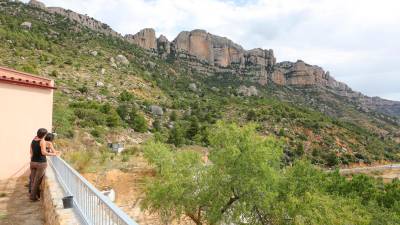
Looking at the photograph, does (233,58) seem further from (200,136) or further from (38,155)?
(38,155)

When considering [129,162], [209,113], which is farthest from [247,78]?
[129,162]

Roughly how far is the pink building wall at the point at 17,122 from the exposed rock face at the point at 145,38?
327 ft

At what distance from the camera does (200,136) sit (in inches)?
1630

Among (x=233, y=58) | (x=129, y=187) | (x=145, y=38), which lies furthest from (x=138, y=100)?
(x=233, y=58)

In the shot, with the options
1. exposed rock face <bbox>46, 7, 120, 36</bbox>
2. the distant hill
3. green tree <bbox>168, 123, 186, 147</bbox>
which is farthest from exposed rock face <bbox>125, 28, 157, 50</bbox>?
green tree <bbox>168, 123, 186, 147</bbox>

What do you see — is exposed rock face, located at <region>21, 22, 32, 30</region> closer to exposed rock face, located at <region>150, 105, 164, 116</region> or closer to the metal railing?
exposed rock face, located at <region>150, 105, 164, 116</region>

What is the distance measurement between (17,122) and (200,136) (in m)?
30.8

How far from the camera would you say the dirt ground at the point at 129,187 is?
15577 mm

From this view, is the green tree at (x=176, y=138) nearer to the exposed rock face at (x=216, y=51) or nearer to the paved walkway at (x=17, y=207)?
the paved walkway at (x=17, y=207)

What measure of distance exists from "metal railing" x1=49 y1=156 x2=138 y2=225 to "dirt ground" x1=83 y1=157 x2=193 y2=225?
8.00 metres

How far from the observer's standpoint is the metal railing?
3613mm

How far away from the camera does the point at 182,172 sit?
14531 mm

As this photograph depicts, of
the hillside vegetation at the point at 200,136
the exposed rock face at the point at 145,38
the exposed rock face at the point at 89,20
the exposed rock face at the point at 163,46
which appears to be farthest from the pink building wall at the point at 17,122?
the exposed rock face at the point at 145,38

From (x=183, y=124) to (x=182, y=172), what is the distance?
31.7 meters
